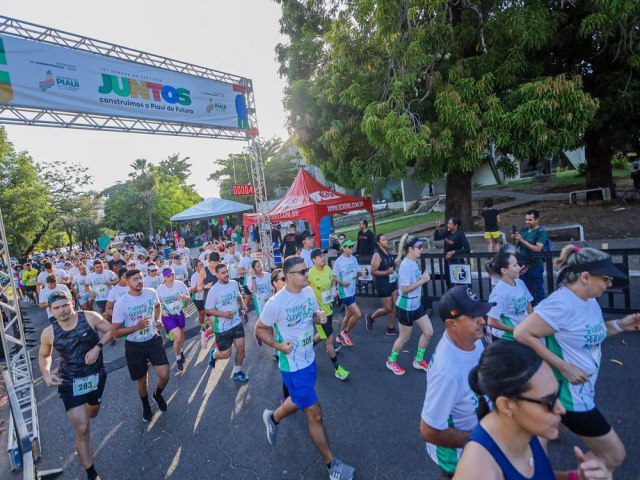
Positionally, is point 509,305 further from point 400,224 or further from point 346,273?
point 400,224

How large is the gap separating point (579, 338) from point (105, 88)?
9755 mm

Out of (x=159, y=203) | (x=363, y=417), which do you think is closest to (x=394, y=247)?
(x=363, y=417)

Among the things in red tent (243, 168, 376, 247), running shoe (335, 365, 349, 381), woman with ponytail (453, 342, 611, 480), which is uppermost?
red tent (243, 168, 376, 247)

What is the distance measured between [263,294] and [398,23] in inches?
315

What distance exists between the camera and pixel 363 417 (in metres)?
3.94

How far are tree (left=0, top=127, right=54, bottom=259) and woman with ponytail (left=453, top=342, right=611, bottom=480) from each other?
23.5m

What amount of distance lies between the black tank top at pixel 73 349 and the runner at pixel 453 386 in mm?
3376

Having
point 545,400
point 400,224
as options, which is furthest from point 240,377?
point 400,224

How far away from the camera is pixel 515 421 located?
141 centimetres

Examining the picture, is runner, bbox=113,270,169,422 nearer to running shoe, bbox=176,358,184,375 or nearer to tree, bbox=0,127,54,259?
running shoe, bbox=176,358,184,375

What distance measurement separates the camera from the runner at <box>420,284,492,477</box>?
76.4 inches

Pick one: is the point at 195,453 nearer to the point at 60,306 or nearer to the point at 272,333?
the point at 272,333

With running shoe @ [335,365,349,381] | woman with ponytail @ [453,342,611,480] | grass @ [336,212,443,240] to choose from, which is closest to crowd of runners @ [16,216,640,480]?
woman with ponytail @ [453,342,611,480]

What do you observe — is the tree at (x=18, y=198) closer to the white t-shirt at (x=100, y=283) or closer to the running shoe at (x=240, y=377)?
the white t-shirt at (x=100, y=283)
